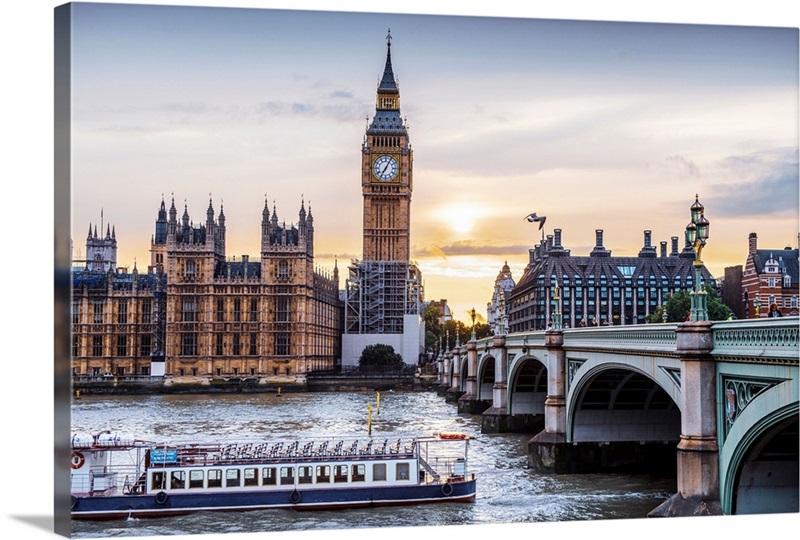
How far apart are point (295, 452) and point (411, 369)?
194 ft

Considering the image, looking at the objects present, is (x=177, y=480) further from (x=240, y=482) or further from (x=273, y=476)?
(x=273, y=476)

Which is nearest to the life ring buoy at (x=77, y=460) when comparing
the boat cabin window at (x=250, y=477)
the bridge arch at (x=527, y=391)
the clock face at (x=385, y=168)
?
the boat cabin window at (x=250, y=477)

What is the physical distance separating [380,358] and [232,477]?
62696mm

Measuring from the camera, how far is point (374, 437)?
2583 cm

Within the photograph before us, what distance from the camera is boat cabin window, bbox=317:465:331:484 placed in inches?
867

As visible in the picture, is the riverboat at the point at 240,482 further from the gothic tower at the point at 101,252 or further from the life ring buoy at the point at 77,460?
the gothic tower at the point at 101,252

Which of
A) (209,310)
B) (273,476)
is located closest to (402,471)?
(273,476)

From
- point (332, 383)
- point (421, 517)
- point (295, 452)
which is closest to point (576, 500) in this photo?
point (421, 517)

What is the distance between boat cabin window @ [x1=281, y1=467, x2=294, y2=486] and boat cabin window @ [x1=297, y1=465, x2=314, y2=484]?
0.14 m

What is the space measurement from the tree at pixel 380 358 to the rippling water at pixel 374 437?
1663cm

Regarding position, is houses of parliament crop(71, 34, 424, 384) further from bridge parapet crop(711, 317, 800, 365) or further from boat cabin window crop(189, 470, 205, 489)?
bridge parapet crop(711, 317, 800, 365)

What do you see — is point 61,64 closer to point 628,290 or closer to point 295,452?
point 295,452

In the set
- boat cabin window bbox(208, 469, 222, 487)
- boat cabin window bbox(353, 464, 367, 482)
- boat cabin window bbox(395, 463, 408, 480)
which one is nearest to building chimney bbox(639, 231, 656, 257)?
boat cabin window bbox(395, 463, 408, 480)

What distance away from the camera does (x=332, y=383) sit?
76.7m
